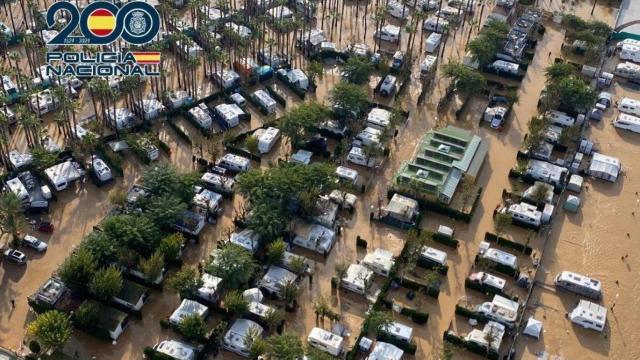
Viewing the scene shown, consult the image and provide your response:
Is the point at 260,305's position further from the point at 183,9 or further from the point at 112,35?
the point at 183,9

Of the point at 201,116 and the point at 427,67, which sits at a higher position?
the point at 427,67

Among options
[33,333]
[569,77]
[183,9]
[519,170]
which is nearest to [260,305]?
[33,333]

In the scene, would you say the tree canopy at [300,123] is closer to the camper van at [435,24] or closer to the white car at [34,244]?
the white car at [34,244]

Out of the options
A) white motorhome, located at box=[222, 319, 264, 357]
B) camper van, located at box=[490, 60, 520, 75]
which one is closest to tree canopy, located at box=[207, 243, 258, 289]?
white motorhome, located at box=[222, 319, 264, 357]

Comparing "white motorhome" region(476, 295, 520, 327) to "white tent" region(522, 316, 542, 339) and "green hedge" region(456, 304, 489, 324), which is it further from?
"white tent" region(522, 316, 542, 339)

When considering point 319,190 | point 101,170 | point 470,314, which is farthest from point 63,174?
point 470,314

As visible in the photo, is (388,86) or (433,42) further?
(433,42)

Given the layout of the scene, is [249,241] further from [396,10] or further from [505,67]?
[396,10]

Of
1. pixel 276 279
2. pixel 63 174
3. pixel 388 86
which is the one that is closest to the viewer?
pixel 276 279
